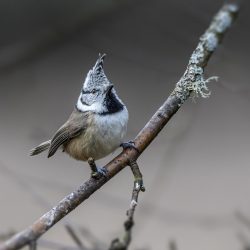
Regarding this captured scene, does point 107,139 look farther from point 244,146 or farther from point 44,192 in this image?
point 244,146

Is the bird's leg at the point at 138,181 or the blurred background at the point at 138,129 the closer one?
the bird's leg at the point at 138,181

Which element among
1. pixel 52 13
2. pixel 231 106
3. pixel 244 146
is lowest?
pixel 244 146

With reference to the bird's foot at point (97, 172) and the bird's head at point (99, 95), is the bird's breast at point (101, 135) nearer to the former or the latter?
the bird's head at point (99, 95)

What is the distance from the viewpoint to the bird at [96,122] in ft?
10.1

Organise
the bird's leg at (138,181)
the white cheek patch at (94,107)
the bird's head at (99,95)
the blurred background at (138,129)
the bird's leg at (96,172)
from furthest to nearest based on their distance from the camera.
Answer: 1. the blurred background at (138,129)
2. the white cheek patch at (94,107)
3. the bird's head at (99,95)
4. the bird's leg at (96,172)
5. the bird's leg at (138,181)

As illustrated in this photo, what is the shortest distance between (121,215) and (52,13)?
1.97 m

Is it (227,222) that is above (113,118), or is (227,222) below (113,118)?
below

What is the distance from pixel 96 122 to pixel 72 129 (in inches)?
6.8

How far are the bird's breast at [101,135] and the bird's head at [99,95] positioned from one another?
38mm

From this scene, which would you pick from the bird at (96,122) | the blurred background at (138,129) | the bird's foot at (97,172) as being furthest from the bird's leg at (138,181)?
the blurred background at (138,129)

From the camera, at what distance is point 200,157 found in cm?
650

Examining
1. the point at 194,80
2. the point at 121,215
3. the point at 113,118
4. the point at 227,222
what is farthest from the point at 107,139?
the point at 121,215

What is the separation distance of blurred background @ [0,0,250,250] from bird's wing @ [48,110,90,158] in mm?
1307

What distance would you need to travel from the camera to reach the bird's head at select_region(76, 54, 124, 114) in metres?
3.09
